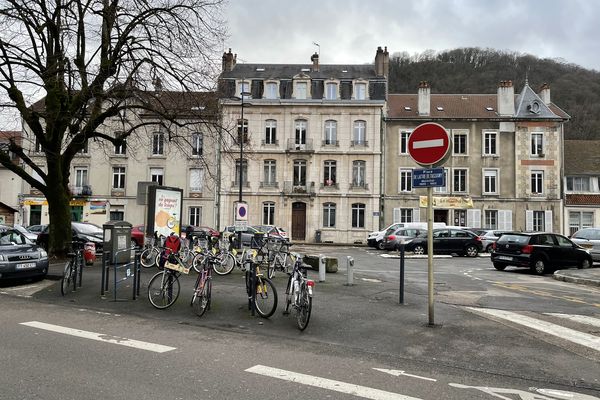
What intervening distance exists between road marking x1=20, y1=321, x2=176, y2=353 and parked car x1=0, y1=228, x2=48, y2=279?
4580mm

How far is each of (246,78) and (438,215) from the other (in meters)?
20.5

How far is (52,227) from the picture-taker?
1691 cm

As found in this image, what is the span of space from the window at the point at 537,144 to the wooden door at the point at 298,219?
65.0ft

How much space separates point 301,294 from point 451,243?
20528mm

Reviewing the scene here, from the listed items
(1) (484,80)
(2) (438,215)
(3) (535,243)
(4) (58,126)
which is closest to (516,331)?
(3) (535,243)

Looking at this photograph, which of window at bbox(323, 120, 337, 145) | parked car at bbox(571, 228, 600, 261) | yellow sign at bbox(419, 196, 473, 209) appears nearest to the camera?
parked car at bbox(571, 228, 600, 261)

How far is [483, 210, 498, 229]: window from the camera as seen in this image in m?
41.4

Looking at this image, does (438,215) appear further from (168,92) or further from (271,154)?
(168,92)

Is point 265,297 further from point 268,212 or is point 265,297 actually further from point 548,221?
point 548,221

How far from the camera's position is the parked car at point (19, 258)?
38.7 feet

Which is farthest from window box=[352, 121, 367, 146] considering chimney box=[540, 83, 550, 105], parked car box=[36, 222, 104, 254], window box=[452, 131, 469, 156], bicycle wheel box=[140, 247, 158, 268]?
bicycle wheel box=[140, 247, 158, 268]

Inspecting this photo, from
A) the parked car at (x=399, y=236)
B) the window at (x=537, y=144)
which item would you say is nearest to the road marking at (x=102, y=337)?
the parked car at (x=399, y=236)

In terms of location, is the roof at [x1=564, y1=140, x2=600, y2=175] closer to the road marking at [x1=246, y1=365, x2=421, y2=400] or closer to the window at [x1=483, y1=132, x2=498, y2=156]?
the window at [x1=483, y1=132, x2=498, y2=156]

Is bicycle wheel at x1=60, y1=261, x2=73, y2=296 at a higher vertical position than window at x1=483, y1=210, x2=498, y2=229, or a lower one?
lower
